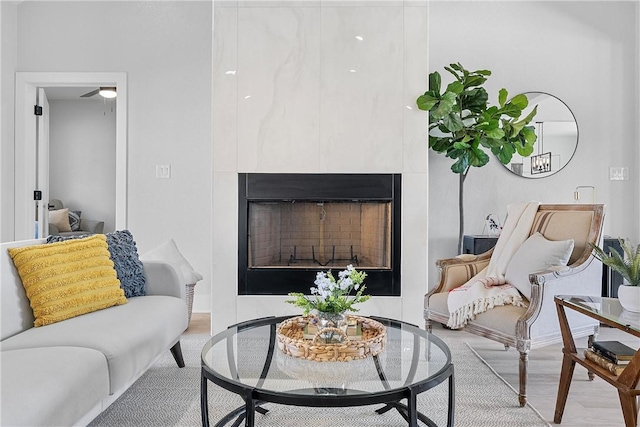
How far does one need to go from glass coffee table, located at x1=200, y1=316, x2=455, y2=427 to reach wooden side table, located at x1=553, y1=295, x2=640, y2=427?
1.98ft

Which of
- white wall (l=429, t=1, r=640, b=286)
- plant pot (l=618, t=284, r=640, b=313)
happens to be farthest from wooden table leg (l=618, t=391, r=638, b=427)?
white wall (l=429, t=1, r=640, b=286)

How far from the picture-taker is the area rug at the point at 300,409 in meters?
1.98

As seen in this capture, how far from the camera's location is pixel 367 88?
3262 mm

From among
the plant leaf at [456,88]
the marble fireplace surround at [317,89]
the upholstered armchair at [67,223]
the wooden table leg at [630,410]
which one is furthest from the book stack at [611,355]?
the upholstered armchair at [67,223]

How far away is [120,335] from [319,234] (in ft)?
5.79

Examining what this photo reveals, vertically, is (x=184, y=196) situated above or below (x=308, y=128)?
below

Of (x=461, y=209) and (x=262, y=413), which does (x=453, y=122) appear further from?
(x=262, y=413)

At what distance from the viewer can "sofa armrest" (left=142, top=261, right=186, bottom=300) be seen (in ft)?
8.44

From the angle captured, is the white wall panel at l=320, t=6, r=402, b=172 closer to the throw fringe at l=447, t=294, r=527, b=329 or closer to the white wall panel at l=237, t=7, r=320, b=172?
the white wall panel at l=237, t=7, r=320, b=172

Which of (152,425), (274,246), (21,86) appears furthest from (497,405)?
(21,86)

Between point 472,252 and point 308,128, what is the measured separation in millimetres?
1605

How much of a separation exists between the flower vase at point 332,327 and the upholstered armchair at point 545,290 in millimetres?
939

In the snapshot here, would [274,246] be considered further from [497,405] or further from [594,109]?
[594,109]

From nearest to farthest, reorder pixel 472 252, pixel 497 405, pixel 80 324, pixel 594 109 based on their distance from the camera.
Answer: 1. pixel 80 324
2. pixel 497 405
3. pixel 472 252
4. pixel 594 109
